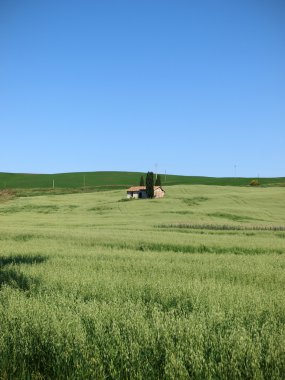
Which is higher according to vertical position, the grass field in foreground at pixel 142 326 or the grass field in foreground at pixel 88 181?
the grass field in foreground at pixel 88 181

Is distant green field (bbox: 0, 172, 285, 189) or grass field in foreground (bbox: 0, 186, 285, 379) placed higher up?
distant green field (bbox: 0, 172, 285, 189)

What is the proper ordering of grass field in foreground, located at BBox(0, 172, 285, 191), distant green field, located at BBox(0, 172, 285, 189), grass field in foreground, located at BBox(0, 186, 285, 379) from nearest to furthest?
grass field in foreground, located at BBox(0, 186, 285, 379), grass field in foreground, located at BBox(0, 172, 285, 191), distant green field, located at BBox(0, 172, 285, 189)

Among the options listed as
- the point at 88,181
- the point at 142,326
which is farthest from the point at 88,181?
the point at 142,326

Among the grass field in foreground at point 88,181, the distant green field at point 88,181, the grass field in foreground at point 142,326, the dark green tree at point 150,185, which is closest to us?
the grass field in foreground at point 142,326

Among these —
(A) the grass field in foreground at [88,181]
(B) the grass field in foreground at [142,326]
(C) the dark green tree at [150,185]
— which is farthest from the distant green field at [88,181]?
(B) the grass field in foreground at [142,326]

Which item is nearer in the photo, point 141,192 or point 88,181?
point 141,192

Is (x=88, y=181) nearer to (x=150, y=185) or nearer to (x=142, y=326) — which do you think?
(x=150, y=185)

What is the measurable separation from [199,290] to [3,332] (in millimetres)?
3473

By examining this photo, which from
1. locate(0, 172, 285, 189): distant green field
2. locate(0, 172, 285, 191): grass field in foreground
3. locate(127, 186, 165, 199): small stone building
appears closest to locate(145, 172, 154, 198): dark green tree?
locate(127, 186, 165, 199): small stone building

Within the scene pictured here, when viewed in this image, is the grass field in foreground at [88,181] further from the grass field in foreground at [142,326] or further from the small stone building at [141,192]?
the grass field in foreground at [142,326]

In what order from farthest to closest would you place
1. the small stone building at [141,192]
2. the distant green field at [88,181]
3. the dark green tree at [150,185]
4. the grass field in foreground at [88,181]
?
1. the distant green field at [88,181]
2. the grass field in foreground at [88,181]
3. the small stone building at [141,192]
4. the dark green tree at [150,185]

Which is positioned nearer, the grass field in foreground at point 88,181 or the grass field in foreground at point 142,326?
the grass field in foreground at point 142,326

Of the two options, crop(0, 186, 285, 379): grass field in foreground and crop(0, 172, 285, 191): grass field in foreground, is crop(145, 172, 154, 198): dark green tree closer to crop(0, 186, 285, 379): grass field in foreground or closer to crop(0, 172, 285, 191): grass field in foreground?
crop(0, 172, 285, 191): grass field in foreground

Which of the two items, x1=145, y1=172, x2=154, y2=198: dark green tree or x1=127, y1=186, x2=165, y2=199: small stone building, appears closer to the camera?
x1=145, y1=172, x2=154, y2=198: dark green tree
